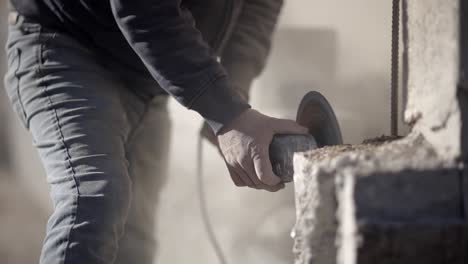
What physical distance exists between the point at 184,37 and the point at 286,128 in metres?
0.29

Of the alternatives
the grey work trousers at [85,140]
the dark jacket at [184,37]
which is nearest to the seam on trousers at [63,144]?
the grey work trousers at [85,140]

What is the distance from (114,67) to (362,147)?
2.38 feet

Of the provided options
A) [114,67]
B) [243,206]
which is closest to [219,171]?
[243,206]

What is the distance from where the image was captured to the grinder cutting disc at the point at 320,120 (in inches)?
52.2

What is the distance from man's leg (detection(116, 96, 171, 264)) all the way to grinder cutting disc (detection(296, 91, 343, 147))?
49 cm

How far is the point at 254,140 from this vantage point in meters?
1.25

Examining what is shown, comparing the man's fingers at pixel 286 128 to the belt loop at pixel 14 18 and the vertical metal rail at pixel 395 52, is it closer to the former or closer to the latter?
the vertical metal rail at pixel 395 52

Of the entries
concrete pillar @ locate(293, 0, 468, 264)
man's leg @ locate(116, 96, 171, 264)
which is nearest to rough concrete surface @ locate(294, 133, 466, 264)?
concrete pillar @ locate(293, 0, 468, 264)

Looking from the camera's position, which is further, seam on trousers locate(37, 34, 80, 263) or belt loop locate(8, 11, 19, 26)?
belt loop locate(8, 11, 19, 26)

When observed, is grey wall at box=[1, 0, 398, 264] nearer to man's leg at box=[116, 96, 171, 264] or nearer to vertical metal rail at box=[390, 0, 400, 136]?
man's leg at box=[116, 96, 171, 264]

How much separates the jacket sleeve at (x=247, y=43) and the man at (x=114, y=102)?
0.05ft

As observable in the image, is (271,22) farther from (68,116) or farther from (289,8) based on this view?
(289,8)

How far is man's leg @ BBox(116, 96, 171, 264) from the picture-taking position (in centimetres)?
167

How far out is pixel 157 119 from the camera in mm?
1794
